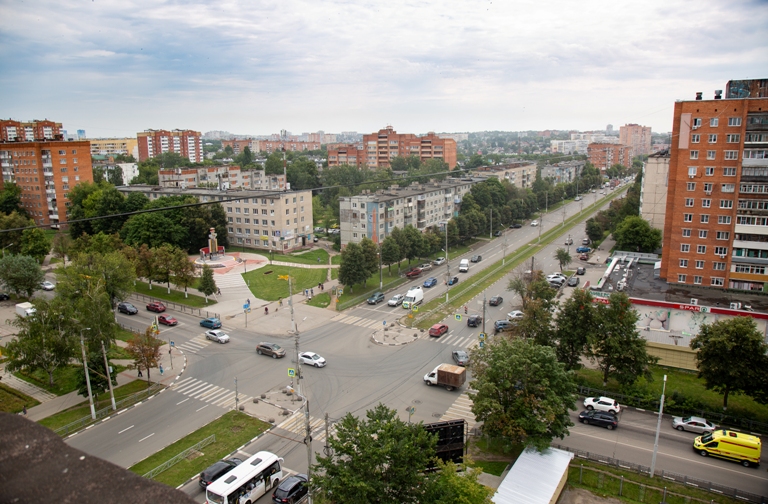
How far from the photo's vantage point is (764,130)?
3356 centimetres

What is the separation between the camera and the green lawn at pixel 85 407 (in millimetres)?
23641

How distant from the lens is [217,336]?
33.3m

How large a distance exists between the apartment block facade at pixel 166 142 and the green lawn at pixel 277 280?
356 feet

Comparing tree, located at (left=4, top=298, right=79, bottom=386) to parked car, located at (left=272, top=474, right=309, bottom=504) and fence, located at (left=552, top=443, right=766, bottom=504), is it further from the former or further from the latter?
fence, located at (left=552, top=443, right=766, bottom=504)

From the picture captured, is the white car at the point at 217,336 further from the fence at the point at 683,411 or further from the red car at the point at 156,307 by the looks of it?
the fence at the point at 683,411

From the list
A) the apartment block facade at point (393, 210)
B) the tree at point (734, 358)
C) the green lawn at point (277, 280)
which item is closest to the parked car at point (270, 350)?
the green lawn at point (277, 280)

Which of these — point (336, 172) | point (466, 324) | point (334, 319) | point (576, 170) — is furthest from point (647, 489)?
point (576, 170)

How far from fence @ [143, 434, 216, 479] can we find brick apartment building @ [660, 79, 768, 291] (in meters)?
32.4

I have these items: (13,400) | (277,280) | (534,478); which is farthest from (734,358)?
(277,280)

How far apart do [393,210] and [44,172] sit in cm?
4714

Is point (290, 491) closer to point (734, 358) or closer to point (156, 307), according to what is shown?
point (734, 358)

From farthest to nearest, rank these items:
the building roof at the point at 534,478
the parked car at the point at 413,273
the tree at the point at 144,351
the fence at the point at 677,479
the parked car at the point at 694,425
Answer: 1. the parked car at the point at 413,273
2. the tree at the point at 144,351
3. the parked car at the point at 694,425
4. the fence at the point at 677,479
5. the building roof at the point at 534,478

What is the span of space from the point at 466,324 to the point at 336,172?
63.6m

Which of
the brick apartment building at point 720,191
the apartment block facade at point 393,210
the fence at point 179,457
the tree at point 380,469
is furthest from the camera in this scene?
the apartment block facade at point 393,210
